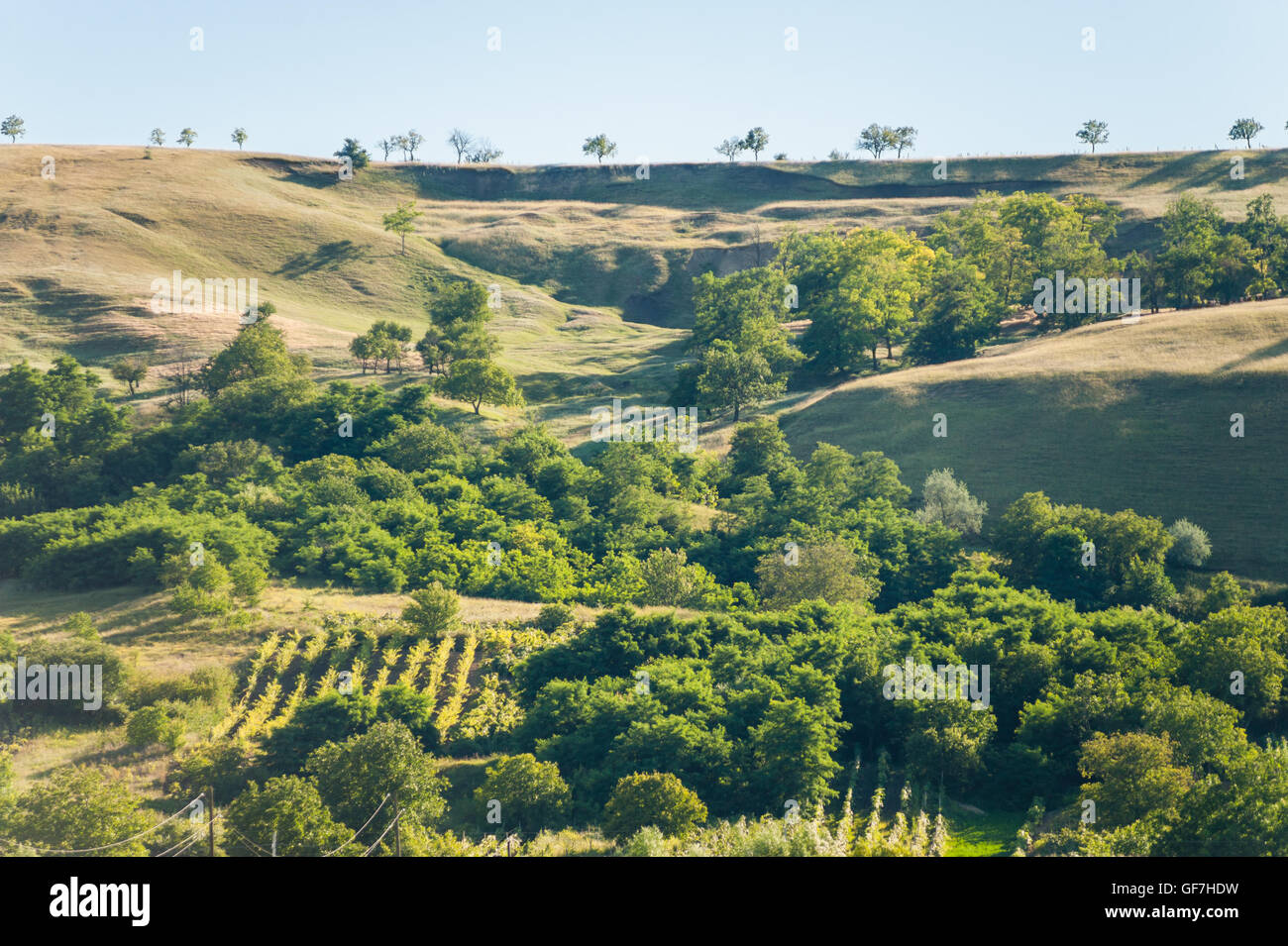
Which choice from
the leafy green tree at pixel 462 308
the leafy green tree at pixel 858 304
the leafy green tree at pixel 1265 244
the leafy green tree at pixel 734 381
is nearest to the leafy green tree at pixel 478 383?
the leafy green tree at pixel 462 308

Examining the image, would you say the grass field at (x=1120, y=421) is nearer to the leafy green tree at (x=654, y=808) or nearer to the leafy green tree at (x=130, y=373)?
the leafy green tree at (x=654, y=808)

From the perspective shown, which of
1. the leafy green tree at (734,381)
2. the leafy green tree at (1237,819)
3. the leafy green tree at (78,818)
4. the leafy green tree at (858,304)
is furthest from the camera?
the leafy green tree at (858,304)

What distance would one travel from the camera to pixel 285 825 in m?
30.5

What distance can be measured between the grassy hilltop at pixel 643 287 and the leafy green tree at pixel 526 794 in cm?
3914

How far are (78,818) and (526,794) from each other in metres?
12.9

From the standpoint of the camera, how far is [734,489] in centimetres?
6912

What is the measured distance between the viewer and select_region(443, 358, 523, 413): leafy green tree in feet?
263

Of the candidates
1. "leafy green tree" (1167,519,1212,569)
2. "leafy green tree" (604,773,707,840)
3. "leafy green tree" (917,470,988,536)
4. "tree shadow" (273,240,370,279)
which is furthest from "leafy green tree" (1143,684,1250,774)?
"tree shadow" (273,240,370,279)

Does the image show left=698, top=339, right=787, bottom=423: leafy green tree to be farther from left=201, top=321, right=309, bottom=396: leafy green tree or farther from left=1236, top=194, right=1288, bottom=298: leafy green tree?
left=1236, top=194, right=1288, bottom=298: leafy green tree

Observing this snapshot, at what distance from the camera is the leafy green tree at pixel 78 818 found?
2967cm

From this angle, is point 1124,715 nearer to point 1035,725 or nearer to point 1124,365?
point 1035,725

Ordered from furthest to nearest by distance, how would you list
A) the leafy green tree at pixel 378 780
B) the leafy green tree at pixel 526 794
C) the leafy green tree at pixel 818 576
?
the leafy green tree at pixel 818 576, the leafy green tree at pixel 526 794, the leafy green tree at pixel 378 780

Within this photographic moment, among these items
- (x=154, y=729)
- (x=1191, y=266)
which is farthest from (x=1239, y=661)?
(x=1191, y=266)
